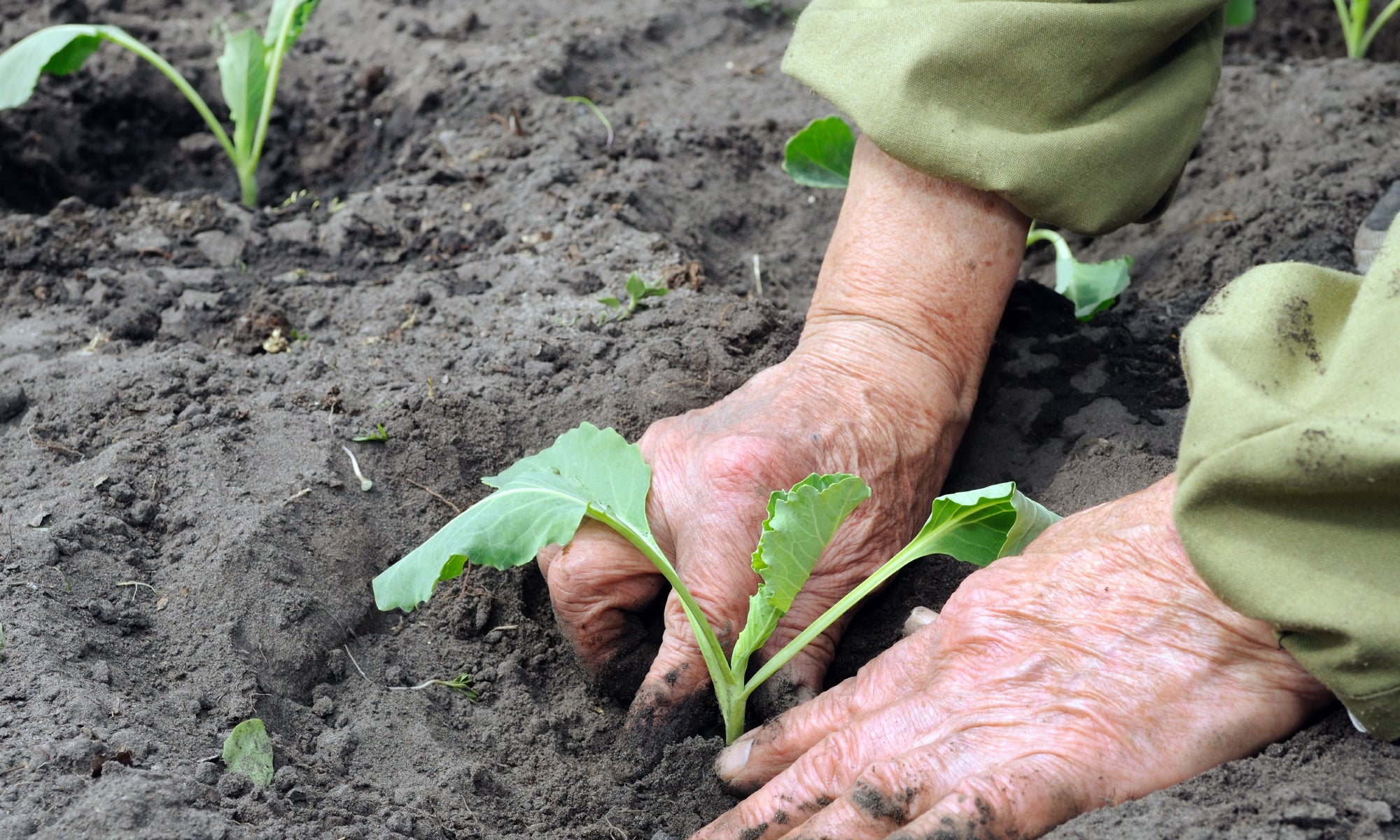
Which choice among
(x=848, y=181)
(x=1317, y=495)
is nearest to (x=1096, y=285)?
(x=848, y=181)

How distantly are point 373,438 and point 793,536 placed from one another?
Answer: 3.51 feet

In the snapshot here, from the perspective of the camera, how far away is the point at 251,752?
5.33 ft

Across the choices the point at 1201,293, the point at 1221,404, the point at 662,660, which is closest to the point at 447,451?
the point at 662,660

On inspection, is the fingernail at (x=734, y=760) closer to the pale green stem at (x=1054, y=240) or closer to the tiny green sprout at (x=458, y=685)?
the tiny green sprout at (x=458, y=685)

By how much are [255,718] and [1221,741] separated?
4.61 ft

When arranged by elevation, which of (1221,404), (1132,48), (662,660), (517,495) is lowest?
(662,660)

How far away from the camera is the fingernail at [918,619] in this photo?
5.97 feet

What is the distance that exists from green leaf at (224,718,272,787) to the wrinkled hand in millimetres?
520

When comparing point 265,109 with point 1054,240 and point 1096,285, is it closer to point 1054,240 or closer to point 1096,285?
point 1054,240

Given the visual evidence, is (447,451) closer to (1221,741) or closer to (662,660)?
(662,660)

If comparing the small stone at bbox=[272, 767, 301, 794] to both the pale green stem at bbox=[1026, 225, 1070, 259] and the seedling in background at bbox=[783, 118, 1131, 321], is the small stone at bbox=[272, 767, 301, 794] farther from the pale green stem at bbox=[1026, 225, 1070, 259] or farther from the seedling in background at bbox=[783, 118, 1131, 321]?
the pale green stem at bbox=[1026, 225, 1070, 259]

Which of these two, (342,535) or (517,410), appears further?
(517,410)

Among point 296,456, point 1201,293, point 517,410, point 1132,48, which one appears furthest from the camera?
point 1201,293

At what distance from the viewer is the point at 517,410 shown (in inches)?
94.6
